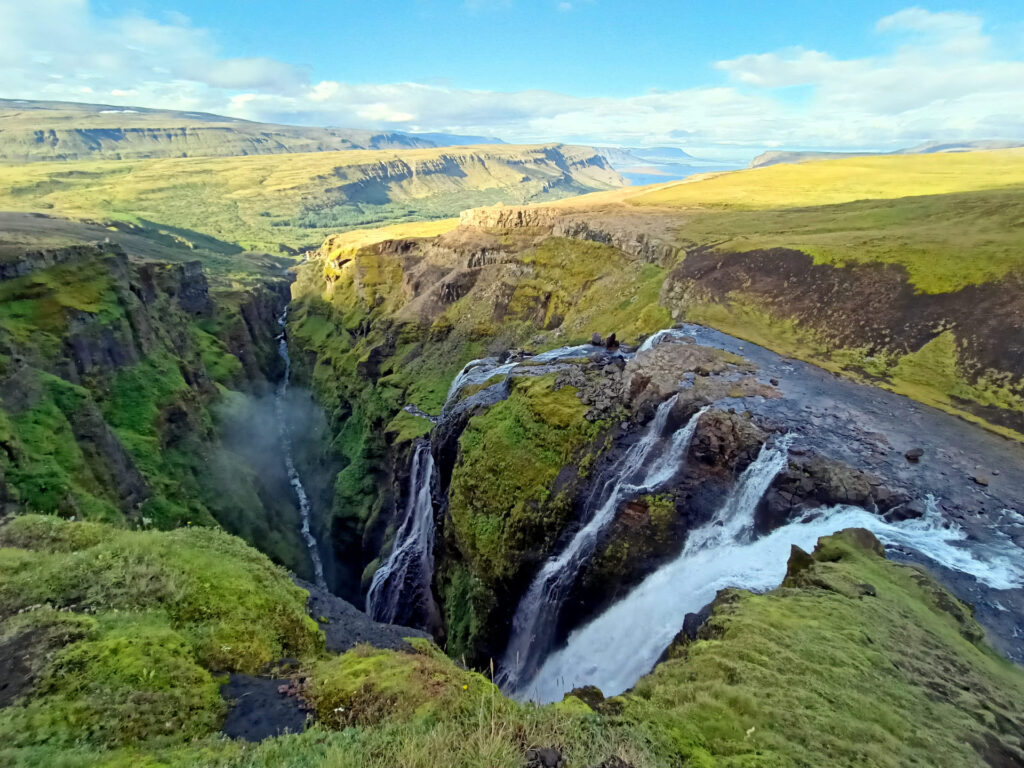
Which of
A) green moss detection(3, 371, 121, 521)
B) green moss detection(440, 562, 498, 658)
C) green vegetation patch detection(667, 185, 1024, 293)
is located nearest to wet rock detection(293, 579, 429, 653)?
green moss detection(440, 562, 498, 658)

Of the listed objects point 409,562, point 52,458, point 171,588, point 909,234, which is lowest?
point 409,562

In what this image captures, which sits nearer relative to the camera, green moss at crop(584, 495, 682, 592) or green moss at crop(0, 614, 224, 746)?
green moss at crop(0, 614, 224, 746)

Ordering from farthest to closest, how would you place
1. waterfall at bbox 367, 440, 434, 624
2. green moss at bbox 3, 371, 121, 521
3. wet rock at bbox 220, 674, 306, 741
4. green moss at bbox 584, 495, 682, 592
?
waterfall at bbox 367, 440, 434, 624, green moss at bbox 3, 371, 121, 521, green moss at bbox 584, 495, 682, 592, wet rock at bbox 220, 674, 306, 741

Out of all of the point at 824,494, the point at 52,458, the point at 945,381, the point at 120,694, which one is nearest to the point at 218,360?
the point at 52,458

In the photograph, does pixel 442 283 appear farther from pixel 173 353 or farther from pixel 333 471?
pixel 173 353

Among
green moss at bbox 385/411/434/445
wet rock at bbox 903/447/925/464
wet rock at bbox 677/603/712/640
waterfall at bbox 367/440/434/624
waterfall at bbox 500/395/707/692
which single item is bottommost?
waterfall at bbox 367/440/434/624

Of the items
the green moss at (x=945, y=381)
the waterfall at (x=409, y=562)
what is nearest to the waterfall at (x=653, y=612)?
the green moss at (x=945, y=381)

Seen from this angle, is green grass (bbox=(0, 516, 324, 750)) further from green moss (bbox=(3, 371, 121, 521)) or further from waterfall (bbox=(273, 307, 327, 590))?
waterfall (bbox=(273, 307, 327, 590))

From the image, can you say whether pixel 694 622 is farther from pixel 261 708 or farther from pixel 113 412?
pixel 113 412
